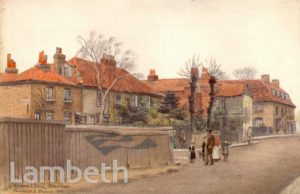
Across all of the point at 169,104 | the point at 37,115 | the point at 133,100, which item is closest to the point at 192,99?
the point at 169,104

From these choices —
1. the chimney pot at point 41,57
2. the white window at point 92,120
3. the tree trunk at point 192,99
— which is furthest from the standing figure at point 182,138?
the chimney pot at point 41,57

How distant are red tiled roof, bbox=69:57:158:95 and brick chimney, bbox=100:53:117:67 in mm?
146

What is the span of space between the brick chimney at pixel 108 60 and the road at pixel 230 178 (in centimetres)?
362

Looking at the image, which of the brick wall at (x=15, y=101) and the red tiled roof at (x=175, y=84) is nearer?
the brick wall at (x=15, y=101)

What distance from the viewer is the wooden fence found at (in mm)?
8211

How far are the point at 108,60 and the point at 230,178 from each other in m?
Answer: 5.25

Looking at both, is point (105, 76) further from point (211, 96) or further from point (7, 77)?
point (211, 96)

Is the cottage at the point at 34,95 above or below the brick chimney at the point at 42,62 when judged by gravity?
below

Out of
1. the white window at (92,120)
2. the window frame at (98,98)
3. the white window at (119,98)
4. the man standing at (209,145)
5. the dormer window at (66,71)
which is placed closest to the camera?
the white window at (92,120)

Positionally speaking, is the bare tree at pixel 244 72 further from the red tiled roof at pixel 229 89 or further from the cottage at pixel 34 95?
the cottage at pixel 34 95

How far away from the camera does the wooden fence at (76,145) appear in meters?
8.21

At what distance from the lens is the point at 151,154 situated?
11.5 metres

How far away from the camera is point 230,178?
9578mm

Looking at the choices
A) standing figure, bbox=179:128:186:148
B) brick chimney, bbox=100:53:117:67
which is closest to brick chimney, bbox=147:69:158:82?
brick chimney, bbox=100:53:117:67
